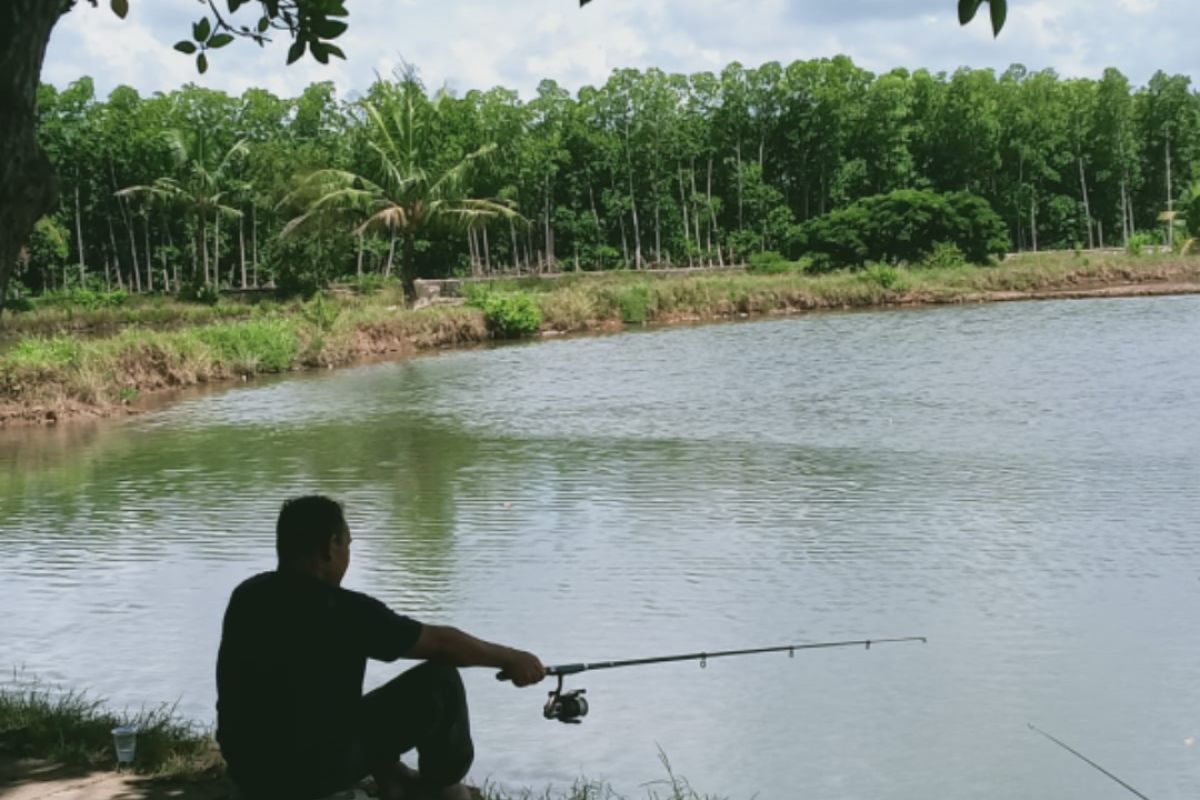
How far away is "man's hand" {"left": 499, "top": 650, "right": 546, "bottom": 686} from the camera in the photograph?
352cm

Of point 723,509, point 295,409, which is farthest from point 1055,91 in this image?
point 723,509

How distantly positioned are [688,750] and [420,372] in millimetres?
21051

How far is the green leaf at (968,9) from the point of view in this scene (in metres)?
3.19

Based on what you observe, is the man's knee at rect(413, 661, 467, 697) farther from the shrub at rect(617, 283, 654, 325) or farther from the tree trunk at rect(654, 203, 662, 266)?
the tree trunk at rect(654, 203, 662, 266)

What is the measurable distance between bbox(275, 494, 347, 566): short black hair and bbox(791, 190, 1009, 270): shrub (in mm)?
47812

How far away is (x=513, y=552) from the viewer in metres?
10.2

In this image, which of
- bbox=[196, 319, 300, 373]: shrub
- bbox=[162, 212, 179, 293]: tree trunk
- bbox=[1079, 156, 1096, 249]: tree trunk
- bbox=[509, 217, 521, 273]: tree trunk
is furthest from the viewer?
bbox=[1079, 156, 1096, 249]: tree trunk

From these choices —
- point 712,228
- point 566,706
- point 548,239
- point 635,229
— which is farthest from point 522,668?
point 712,228

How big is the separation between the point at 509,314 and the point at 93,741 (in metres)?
30.5

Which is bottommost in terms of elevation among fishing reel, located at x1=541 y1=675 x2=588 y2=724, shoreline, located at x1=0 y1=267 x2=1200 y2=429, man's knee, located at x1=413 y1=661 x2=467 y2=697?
fishing reel, located at x1=541 y1=675 x2=588 y2=724

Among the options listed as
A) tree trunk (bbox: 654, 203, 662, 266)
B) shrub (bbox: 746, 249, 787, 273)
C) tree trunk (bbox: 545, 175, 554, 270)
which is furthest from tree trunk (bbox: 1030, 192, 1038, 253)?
tree trunk (bbox: 545, 175, 554, 270)

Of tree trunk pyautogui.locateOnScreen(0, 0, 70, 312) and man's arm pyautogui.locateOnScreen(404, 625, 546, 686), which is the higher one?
tree trunk pyautogui.locateOnScreen(0, 0, 70, 312)

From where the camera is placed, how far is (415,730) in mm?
3551

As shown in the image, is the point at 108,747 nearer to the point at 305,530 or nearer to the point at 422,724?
the point at 422,724
